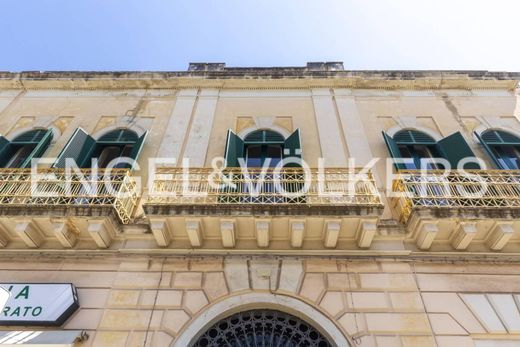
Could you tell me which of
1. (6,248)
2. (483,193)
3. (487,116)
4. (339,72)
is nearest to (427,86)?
(487,116)

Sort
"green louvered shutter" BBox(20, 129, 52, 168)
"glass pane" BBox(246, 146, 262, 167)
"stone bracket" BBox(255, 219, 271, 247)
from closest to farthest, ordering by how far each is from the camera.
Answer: "stone bracket" BBox(255, 219, 271, 247) < "green louvered shutter" BBox(20, 129, 52, 168) < "glass pane" BBox(246, 146, 262, 167)

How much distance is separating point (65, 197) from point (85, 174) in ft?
2.58

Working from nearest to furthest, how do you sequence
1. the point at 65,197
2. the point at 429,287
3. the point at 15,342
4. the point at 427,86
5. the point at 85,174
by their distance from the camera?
1. the point at 15,342
2. the point at 429,287
3. the point at 65,197
4. the point at 85,174
5. the point at 427,86

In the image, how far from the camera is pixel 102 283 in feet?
18.0

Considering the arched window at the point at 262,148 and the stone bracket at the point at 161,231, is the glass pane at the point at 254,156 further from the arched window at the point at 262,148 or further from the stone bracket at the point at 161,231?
the stone bracket at the point at 161,231

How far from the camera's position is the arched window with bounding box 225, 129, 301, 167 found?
7.33 metres

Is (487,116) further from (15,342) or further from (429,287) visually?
(15,342)

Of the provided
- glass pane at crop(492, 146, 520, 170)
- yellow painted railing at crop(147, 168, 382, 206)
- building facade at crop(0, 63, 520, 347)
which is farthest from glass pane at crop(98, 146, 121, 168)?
glass pane at crop(492, 146, 520, 170)

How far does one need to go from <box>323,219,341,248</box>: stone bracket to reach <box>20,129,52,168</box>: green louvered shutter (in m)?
6.37

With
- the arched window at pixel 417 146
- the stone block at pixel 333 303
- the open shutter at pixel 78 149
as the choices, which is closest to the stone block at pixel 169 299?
the stone block at pixel 333 303

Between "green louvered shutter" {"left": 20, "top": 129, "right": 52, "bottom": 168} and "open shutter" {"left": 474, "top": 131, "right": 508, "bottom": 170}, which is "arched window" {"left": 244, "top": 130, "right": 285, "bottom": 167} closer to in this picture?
"open shutter" {"left": 474, "top": 131, "right": 508, "bottom": 170}

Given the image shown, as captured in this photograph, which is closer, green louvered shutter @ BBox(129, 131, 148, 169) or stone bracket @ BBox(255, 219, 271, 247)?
stone bracket @ BBox(255, 219, 271, 247)

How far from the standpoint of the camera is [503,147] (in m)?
7.87

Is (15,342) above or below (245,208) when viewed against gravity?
below
